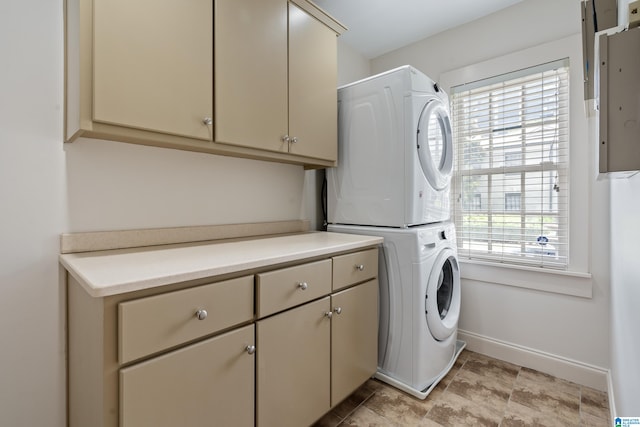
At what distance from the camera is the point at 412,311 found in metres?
1.74

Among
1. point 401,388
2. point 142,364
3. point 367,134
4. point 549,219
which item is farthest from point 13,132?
point 549,219

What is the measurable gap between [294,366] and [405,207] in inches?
40.9

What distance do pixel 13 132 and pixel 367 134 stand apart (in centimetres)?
171

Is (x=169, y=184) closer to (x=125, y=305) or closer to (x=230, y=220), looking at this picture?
(x=230, y=220)

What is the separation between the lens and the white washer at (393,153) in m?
1.77

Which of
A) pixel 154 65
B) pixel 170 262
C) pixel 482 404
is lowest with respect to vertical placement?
pixel 482 404

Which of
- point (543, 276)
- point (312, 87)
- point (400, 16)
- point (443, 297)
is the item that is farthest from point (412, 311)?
point (400, 16)

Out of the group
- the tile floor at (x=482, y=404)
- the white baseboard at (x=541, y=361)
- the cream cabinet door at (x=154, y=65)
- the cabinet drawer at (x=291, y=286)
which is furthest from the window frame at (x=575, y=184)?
the cream cabinet door at (x=154, y=65)

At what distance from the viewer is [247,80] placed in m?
1.51

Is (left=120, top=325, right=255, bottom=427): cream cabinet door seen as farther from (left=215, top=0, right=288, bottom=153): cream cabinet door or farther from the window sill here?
the window sill

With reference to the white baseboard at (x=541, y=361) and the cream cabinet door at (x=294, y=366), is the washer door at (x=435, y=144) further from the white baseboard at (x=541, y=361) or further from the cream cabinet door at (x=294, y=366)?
the white baseboard at (x=541, y=361)

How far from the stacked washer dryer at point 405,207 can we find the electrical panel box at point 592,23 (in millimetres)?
791

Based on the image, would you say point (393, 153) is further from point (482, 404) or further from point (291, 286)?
point (482, 404)

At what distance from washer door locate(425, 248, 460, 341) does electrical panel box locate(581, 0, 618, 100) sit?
3.68ft
